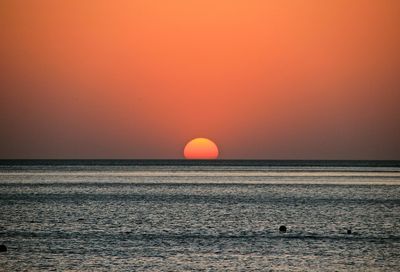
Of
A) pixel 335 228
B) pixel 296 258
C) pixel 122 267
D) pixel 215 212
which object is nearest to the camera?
pixel 122 267

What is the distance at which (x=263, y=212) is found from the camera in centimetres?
5238

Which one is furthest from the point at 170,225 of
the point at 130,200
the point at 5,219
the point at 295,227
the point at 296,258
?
the point at 130,200

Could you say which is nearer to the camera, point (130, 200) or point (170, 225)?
point (170, 225)

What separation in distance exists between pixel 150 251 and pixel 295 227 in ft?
40.7

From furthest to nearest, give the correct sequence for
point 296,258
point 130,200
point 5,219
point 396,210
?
point 130,200 → point 396,210 → point 5,219 → point 296,258

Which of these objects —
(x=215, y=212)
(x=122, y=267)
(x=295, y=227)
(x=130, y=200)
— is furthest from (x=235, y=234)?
(x=130, y=200)

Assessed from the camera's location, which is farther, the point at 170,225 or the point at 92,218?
the point at 92,218

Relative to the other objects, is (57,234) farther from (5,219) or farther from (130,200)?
(130,200)

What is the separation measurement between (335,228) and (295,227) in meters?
1.86

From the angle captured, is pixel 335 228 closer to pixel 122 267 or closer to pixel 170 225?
pixel 170 225

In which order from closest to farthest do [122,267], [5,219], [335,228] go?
[122,267] < [335,228] < [5,219]

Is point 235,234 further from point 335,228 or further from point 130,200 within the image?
point 130,200

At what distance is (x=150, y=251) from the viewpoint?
103ft

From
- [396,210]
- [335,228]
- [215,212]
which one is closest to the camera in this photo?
[335,228]
